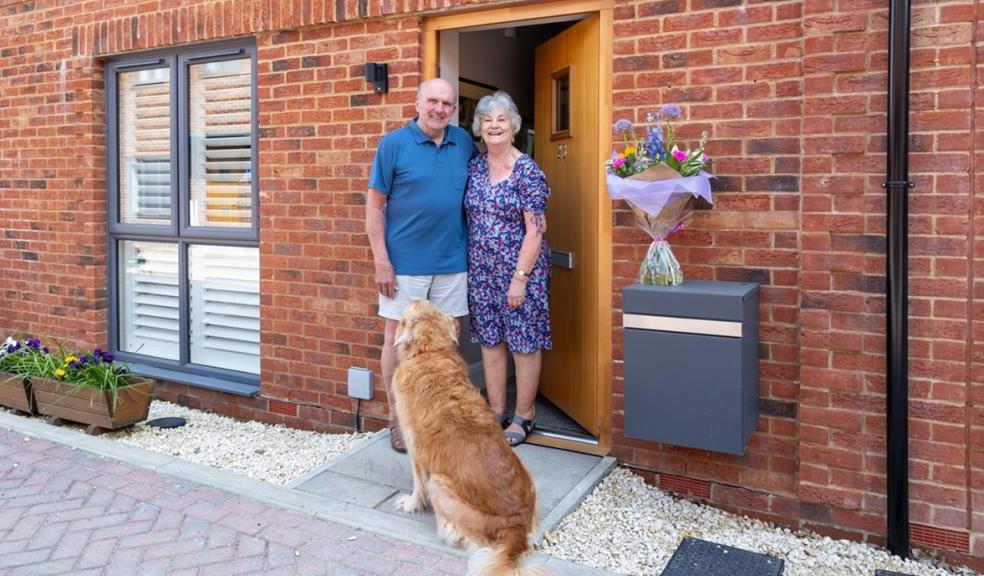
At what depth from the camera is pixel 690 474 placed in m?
4.03

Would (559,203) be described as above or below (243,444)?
above

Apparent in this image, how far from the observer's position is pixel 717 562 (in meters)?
3.30

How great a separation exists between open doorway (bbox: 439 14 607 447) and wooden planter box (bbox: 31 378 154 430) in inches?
86.2

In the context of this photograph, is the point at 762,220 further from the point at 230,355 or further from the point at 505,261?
the point at 230,355

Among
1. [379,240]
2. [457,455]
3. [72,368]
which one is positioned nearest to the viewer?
[457,455]

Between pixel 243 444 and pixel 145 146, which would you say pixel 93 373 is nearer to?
pixel 243 444

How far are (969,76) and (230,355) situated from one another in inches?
192

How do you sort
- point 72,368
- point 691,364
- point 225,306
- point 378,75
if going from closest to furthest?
point 691,364
point 378,75
point 72,368
point 225,306

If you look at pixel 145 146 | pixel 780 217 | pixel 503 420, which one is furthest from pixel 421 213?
pixel 145 146

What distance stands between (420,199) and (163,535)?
6.71ft

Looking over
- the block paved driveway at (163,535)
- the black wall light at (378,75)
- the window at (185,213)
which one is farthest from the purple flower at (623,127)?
the window at (185,213)

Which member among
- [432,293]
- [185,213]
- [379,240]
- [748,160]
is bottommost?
[432,293]

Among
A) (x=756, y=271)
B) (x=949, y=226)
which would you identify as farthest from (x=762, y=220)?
(x=949, y=226)

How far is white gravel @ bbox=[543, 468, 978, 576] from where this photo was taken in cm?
335
